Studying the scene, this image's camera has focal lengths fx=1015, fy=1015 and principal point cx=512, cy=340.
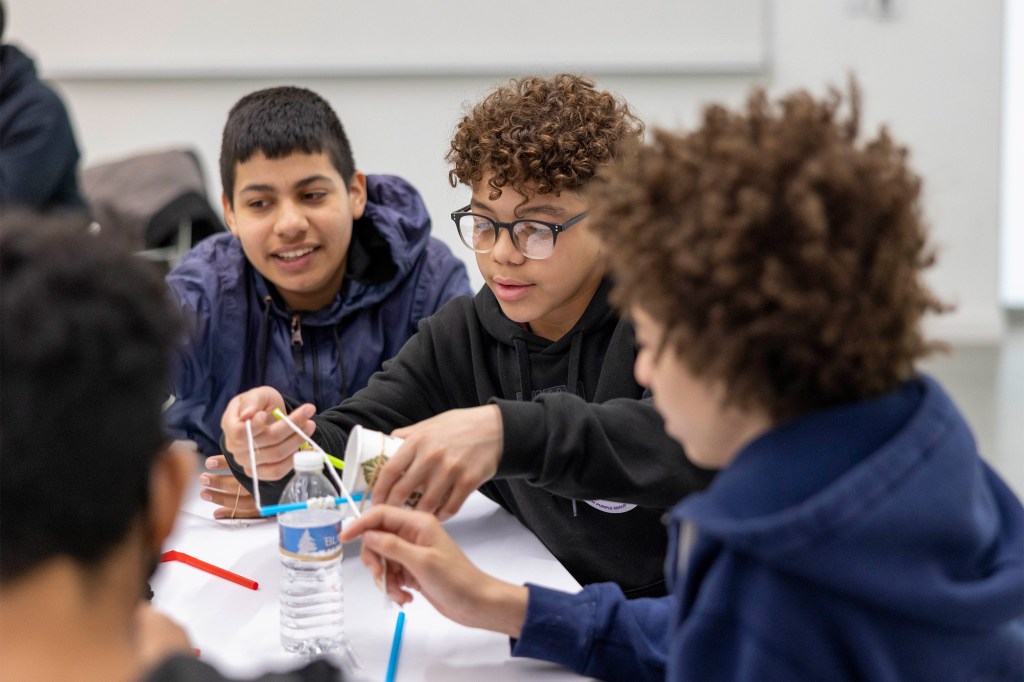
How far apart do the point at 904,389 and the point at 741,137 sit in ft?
0.85

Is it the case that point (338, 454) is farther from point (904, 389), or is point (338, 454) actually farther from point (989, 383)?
point (989, 383)

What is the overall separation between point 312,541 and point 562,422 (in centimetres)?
34

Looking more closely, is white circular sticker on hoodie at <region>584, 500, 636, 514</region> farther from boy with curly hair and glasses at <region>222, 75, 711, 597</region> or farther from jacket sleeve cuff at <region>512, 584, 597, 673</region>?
jacket sleeve cuff at <region>512, 584, 597, 673</region>

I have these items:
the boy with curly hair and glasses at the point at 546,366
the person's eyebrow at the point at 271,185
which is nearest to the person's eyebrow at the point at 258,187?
the person's eyebrow at the point at 271,185

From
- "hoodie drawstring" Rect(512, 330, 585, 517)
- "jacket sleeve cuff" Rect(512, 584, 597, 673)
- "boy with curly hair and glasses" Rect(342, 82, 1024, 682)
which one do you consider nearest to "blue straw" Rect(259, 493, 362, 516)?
"jacket sleeve cuff" Rect(512, 584, 597, 673)

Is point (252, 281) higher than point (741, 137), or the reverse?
point (741, 137)

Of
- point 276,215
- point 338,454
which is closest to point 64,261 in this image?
point 338,454

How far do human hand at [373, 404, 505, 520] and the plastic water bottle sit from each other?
3.2 inches

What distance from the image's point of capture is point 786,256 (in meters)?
0.81

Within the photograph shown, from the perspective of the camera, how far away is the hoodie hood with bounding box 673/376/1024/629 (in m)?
0.78

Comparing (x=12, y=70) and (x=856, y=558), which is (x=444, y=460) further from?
(x=12, y=70)

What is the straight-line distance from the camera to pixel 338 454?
5.10ft

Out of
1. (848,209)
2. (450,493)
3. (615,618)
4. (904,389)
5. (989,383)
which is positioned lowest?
(989,383)

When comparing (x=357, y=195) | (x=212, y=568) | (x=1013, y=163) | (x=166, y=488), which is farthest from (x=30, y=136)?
(x=1013, y=163)
